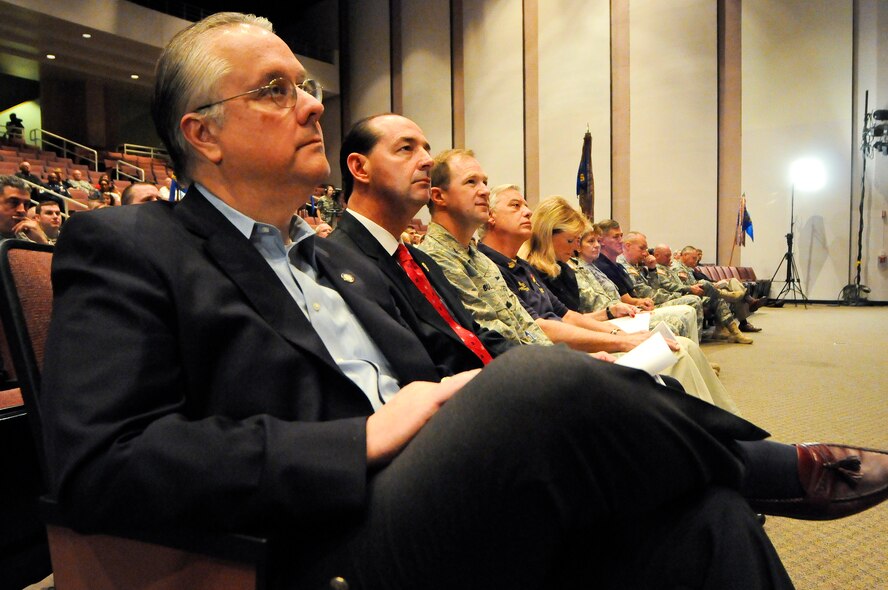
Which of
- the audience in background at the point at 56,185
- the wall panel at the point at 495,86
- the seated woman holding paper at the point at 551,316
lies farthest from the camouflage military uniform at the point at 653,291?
the audience in background at the point at 56,185

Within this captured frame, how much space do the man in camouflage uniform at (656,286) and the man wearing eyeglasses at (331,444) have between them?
15.3 ft

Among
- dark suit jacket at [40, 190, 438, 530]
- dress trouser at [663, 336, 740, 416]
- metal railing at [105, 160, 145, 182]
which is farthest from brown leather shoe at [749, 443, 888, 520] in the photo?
metal railing at [105, 160, 145, 182]

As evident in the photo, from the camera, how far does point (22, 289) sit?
85 cm

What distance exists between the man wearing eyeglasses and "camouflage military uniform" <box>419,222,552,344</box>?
115cm

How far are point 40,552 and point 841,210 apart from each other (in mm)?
10708

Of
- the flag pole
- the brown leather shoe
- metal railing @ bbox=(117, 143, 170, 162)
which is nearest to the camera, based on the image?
the brown leather shoe

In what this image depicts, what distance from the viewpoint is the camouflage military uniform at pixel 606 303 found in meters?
3.15

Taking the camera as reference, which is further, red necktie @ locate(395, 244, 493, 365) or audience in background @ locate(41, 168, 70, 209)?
audience in background @ locate(41, 168, 70, 209)

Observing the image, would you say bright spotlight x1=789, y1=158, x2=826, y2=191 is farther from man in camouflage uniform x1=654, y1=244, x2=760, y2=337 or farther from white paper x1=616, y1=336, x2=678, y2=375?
white paper x1=616, y1=336, x2=678, y2=375

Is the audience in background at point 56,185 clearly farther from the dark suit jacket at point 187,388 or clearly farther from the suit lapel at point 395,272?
the dark suit jacket at point 187,388

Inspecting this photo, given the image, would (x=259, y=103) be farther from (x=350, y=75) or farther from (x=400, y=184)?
(x=350, y=75)

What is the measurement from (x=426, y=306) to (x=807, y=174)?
9.71 m

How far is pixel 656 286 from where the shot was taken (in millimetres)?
5625

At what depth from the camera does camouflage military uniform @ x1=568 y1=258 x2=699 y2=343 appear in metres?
3.15
